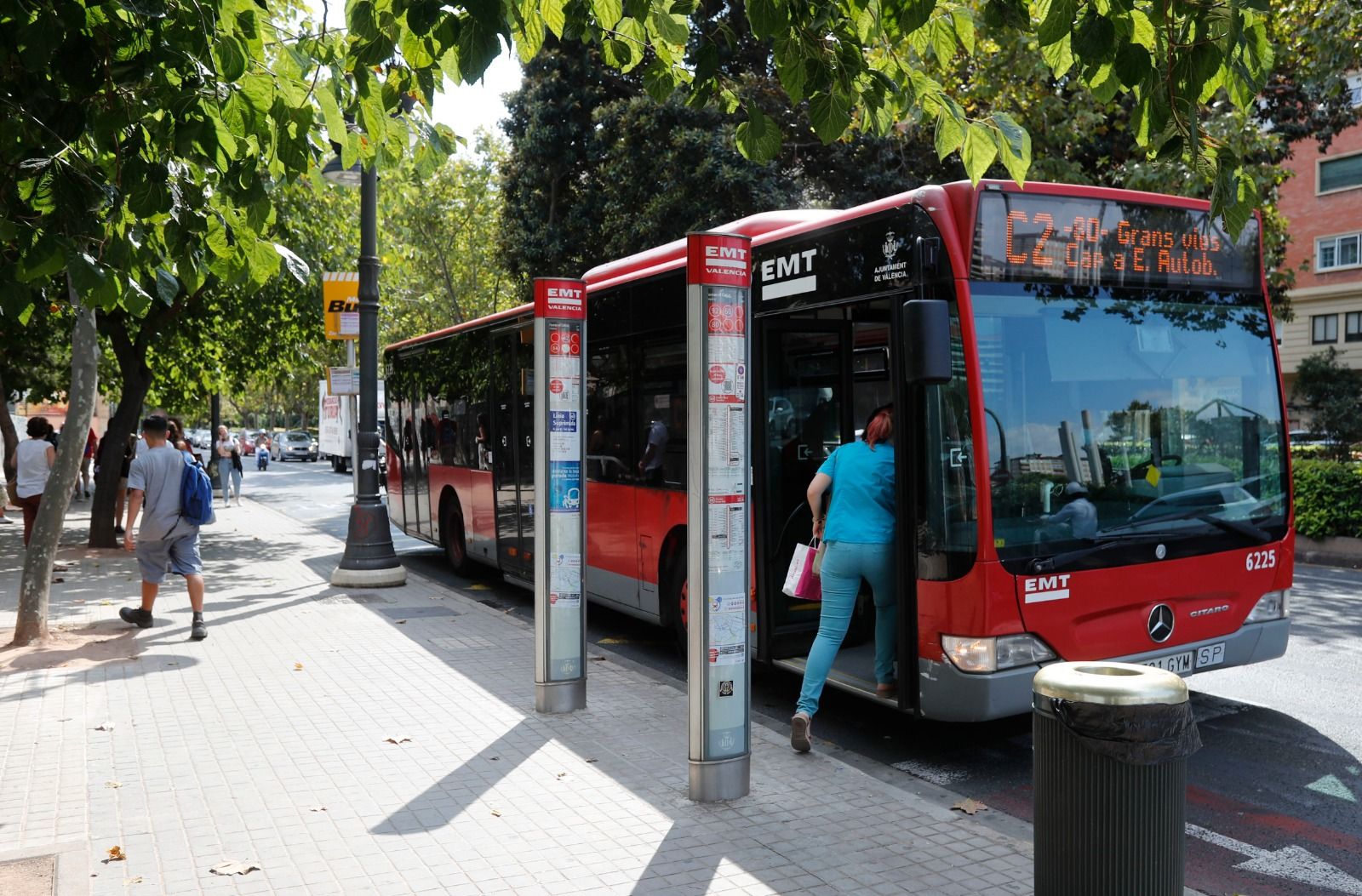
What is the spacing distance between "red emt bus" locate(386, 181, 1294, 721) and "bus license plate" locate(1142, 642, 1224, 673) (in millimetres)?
18

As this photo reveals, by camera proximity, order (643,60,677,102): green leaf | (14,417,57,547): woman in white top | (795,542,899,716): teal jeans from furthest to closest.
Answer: (14,417,57,547): woman in white top → (795,542,899,716): teal jeans → (643,60,677,102): green leaf

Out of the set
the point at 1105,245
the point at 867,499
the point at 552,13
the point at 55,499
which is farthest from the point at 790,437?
the point at 55,499

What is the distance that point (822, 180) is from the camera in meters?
20.2

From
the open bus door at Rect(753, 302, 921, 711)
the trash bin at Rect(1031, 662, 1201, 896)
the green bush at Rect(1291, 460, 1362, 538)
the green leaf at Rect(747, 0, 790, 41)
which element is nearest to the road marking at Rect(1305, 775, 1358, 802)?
the open bus door at Rect(753, 302, 921, 711)

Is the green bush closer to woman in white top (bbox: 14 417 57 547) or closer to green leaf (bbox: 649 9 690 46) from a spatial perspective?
green leaf (bbox: 649 9 690 46)

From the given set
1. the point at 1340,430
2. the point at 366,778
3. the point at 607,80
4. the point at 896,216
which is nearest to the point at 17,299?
the point at 366,778

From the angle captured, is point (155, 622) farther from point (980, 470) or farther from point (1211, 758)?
point (1211, 758)

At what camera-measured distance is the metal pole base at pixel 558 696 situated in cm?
703

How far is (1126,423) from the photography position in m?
6.06

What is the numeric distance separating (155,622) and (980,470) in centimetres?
781

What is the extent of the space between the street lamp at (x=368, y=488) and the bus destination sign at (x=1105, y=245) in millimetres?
8220

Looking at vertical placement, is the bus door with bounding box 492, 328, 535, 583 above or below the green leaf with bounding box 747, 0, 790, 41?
below

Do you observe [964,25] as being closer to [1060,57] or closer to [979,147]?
[1060,57]

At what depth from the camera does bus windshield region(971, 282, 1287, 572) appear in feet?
18.9
